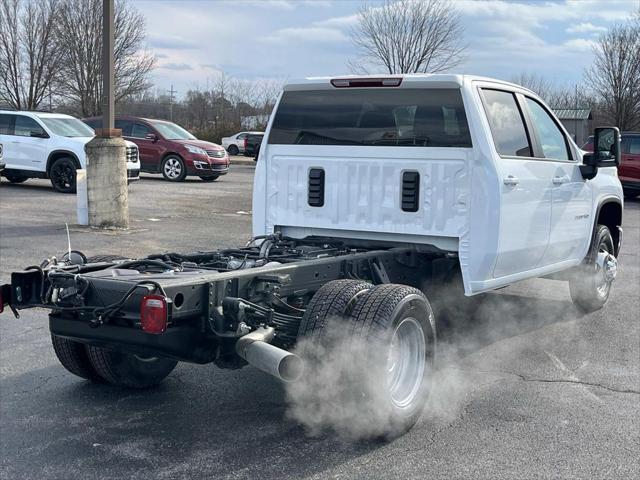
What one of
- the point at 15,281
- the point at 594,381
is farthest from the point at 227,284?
the point at 594,381

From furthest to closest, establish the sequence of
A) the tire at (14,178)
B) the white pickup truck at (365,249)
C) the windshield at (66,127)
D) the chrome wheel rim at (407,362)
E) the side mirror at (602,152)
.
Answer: the tire at (14,178) → the windshield at (66,127) → the side mirror at (602,152) → the chrome wheel rim at (407,362) → the white pickup truck at (365,249)

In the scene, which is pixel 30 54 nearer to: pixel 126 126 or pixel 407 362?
pixel 126 126

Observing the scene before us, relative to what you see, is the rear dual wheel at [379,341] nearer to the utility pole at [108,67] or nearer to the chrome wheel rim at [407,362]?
the chrome wheel rim at [407,362]

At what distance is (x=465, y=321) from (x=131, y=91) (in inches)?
Result: 1300

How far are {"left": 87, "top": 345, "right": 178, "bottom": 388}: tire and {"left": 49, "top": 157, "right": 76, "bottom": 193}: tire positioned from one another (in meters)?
12.3

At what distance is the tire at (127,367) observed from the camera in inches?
183

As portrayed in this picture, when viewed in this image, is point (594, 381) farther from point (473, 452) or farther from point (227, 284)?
point (227, 284)

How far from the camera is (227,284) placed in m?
3.83

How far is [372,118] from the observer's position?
5613 millimetres

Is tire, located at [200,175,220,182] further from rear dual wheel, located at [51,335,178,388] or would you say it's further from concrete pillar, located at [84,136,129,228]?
rear dual wheel, located at [51,335,178,388]

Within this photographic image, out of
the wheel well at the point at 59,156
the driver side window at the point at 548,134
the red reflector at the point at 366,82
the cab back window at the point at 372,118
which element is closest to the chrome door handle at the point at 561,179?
the driver side window at the point at 548,134

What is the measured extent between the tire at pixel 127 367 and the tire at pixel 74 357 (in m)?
0.04

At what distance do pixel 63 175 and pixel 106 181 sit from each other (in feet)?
18.2

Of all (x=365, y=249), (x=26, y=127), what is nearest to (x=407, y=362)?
(x=365, y=249)
